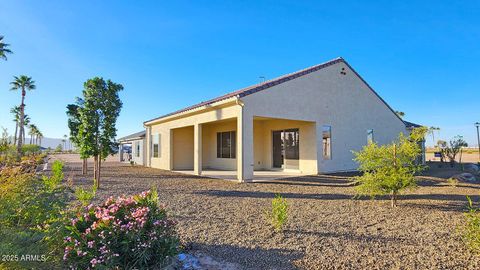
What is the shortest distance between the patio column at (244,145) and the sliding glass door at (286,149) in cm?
519

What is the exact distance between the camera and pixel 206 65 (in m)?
17.3

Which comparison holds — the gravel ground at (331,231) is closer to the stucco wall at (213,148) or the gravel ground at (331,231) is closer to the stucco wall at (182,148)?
the stucco wall at (213,148)

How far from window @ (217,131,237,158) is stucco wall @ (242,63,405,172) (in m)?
5.03

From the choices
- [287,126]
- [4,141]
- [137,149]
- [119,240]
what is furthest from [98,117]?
[137,149]

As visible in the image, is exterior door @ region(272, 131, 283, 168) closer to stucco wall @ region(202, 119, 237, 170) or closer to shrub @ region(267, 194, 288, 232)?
stucco wall @ region(202, 119, 237, 170)

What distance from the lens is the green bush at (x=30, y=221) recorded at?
2.65m

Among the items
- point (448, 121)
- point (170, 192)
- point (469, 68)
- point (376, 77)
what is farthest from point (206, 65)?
point (448, 121)

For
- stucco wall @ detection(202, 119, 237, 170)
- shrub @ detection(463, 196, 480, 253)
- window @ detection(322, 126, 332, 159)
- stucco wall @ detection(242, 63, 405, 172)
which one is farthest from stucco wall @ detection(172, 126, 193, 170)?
shrub @ detection(463, 196, 480, 253)

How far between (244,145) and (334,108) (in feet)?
24.1

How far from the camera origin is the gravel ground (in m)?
3.76

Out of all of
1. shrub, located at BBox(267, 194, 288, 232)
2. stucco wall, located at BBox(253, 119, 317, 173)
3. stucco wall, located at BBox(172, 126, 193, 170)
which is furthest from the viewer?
stucco wall, located at BBox(172, 126, 193, 170)

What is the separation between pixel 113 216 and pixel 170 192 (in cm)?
690

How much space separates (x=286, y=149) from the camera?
16.8 m

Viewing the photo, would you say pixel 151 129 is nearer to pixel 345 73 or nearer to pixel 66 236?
pixel 345 73
